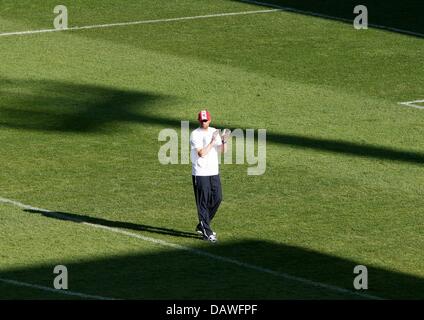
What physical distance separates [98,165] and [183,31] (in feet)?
39.3

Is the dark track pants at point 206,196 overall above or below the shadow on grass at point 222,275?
above

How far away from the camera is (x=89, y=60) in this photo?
107 feet

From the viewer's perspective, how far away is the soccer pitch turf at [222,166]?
63.2 feet

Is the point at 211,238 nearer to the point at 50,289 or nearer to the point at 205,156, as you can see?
the point at 205,156

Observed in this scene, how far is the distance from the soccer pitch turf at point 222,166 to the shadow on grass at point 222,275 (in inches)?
1.4

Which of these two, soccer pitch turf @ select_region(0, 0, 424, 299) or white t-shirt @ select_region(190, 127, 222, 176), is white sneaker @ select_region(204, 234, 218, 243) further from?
white t-shirt @ select_region(190, 127, 222, 176)

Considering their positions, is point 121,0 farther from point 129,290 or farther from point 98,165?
point 129,290

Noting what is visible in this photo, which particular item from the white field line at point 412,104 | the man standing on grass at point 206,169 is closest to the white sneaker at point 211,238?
the man standing on grass at point 206,169

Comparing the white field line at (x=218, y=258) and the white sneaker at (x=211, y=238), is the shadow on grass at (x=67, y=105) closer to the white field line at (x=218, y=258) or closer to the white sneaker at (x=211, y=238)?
the white field line at (x=218, y=258)

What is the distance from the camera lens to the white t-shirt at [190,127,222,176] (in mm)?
20344

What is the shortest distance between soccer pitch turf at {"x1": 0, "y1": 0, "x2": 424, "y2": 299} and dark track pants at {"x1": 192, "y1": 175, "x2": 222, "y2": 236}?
30cm

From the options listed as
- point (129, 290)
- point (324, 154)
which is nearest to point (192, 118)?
point (324, 154)

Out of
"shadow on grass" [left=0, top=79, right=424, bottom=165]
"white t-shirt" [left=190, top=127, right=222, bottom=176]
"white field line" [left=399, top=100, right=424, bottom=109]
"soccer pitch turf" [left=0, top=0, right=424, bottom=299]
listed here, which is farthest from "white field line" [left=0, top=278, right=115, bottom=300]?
"white field line" [left=399, top=100, right=424, bottom=109]

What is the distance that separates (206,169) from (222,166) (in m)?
4.20
